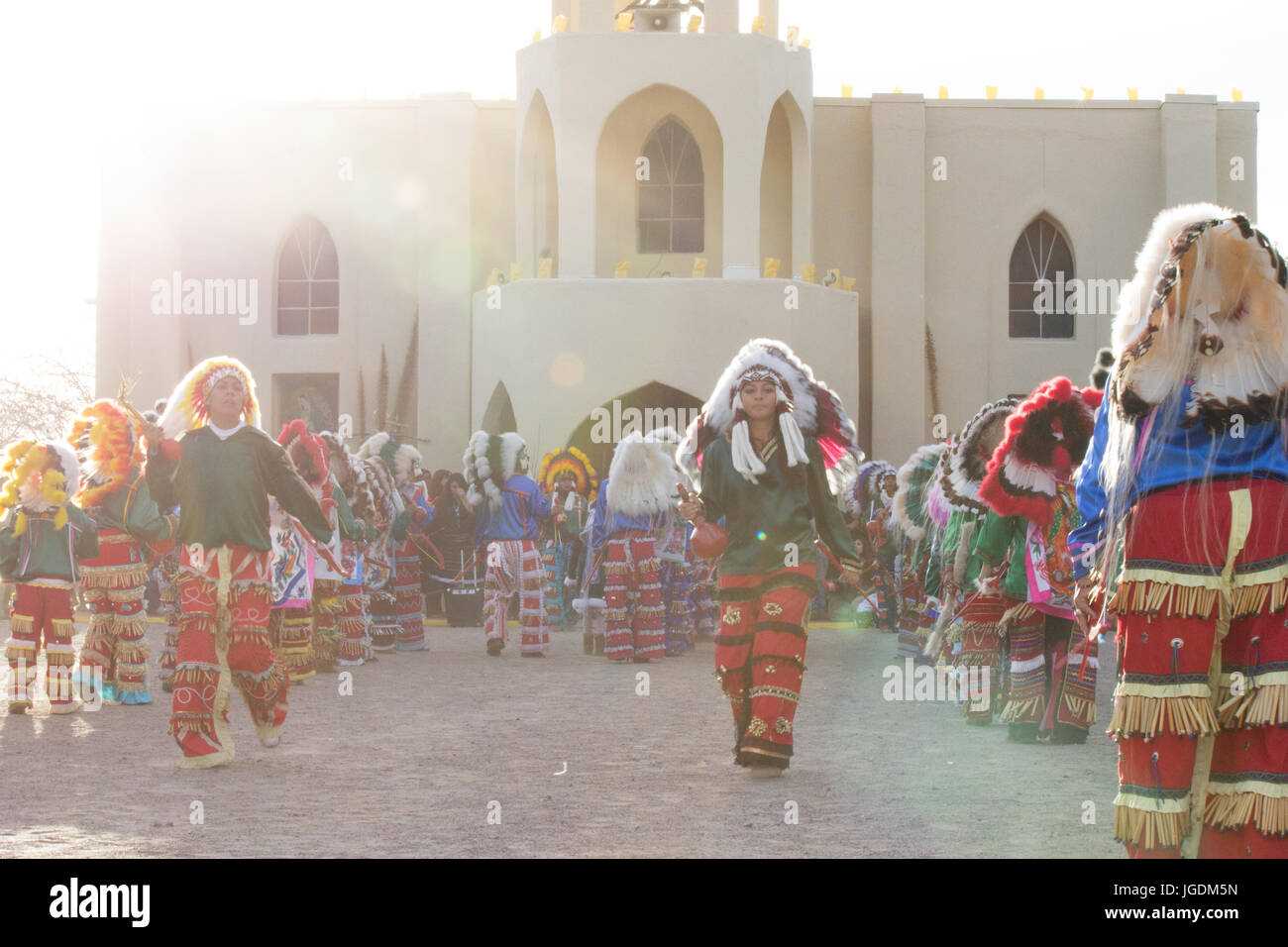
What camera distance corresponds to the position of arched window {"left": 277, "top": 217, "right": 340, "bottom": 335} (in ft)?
93.6

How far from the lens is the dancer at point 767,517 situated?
847cm

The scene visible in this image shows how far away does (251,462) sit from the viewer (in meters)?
9.11

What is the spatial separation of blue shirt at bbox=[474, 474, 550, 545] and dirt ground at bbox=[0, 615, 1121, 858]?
3.57m

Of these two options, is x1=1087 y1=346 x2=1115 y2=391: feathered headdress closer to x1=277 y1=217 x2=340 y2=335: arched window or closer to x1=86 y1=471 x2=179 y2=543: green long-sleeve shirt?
x1=86 y1=471 x2=179 y2=543: green long-sleeve shirt

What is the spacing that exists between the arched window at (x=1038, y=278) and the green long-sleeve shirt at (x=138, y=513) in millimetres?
19971

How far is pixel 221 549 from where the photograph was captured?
8914mm

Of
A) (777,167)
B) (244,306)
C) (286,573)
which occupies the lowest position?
(286,573)

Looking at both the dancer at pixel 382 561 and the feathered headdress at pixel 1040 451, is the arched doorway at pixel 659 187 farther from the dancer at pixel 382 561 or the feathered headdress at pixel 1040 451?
the feathered headdress at pixel 1040 451

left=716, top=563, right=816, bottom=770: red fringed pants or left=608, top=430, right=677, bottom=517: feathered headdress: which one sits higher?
left=608, top=430, right=677, bottom=517: feathered headdress

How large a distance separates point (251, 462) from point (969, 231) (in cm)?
2120

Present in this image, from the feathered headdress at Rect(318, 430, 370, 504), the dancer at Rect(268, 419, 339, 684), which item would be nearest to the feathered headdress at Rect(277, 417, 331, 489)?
the dancer at Rect(268, 419, 339, 684)

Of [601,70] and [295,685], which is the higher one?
[601,70]

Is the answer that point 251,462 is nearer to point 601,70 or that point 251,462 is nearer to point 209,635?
point 209,635

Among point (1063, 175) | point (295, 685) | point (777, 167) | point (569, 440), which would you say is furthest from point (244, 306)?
point (295, 685)
